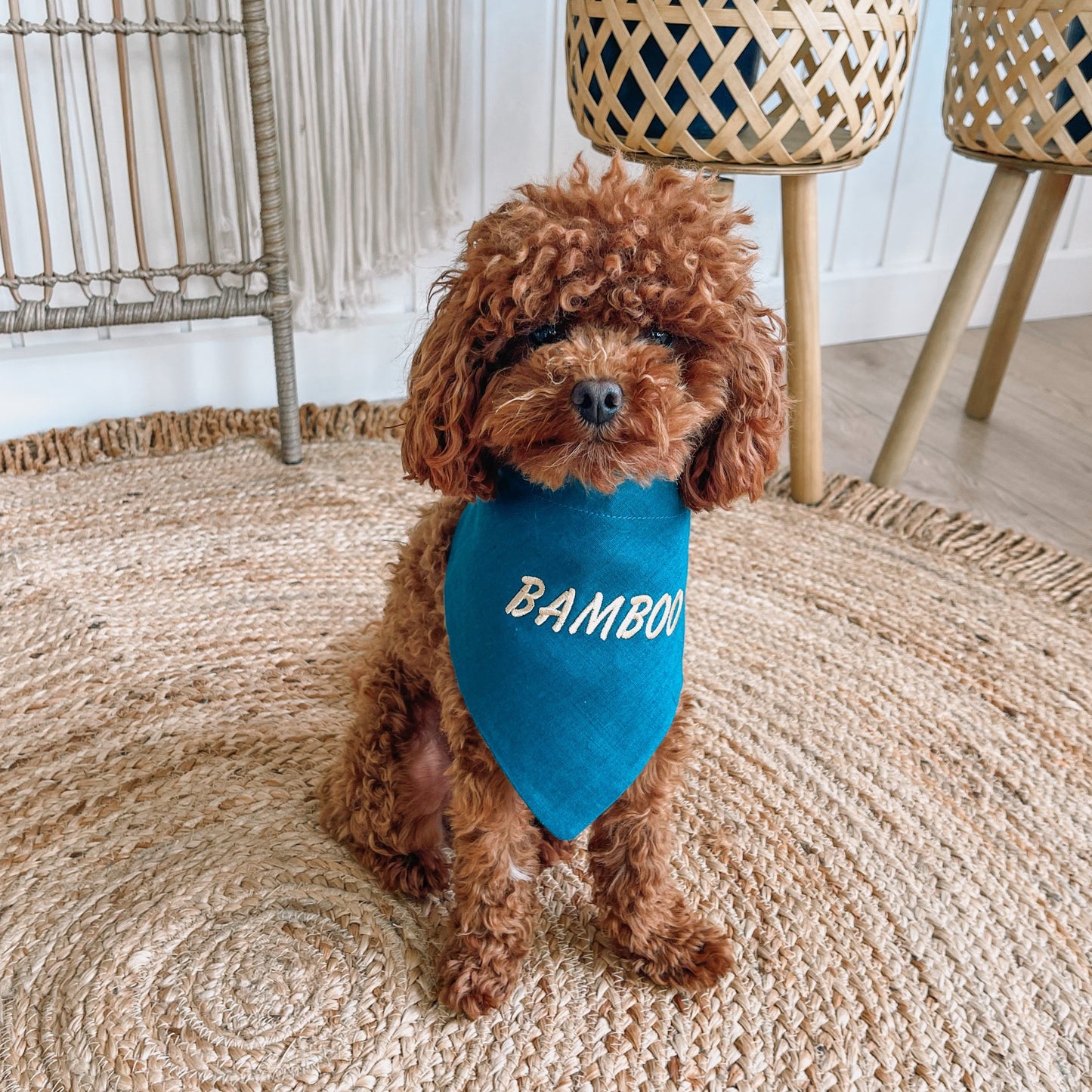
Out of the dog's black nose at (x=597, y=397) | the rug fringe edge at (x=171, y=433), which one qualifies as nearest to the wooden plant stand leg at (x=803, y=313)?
the rug fringe edge at (x=171, y=433)

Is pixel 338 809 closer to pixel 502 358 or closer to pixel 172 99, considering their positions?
pixel 502 358

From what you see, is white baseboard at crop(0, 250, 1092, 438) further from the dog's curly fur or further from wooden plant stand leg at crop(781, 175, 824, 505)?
the dog's curly fur

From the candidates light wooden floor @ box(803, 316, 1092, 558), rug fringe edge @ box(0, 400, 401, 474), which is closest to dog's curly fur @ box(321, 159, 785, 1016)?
rug fringe edge @ box(0, 400, 401, 474)

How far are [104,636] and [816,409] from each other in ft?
3.68

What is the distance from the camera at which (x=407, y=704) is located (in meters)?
1.06

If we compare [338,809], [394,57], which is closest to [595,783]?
[338,809]

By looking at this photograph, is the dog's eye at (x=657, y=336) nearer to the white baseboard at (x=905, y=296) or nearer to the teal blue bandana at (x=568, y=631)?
the teal blue bandana at (x=568, y=631)

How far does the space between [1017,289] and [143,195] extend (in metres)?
1.58

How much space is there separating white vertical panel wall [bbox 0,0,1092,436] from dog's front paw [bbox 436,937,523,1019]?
2.96 feet

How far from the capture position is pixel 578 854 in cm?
118

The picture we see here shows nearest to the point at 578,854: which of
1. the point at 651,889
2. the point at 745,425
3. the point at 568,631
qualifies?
the point at 651,889

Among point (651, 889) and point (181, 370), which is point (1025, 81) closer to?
point (651, 889)

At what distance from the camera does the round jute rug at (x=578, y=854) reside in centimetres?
98

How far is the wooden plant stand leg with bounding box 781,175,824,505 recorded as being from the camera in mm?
1661
